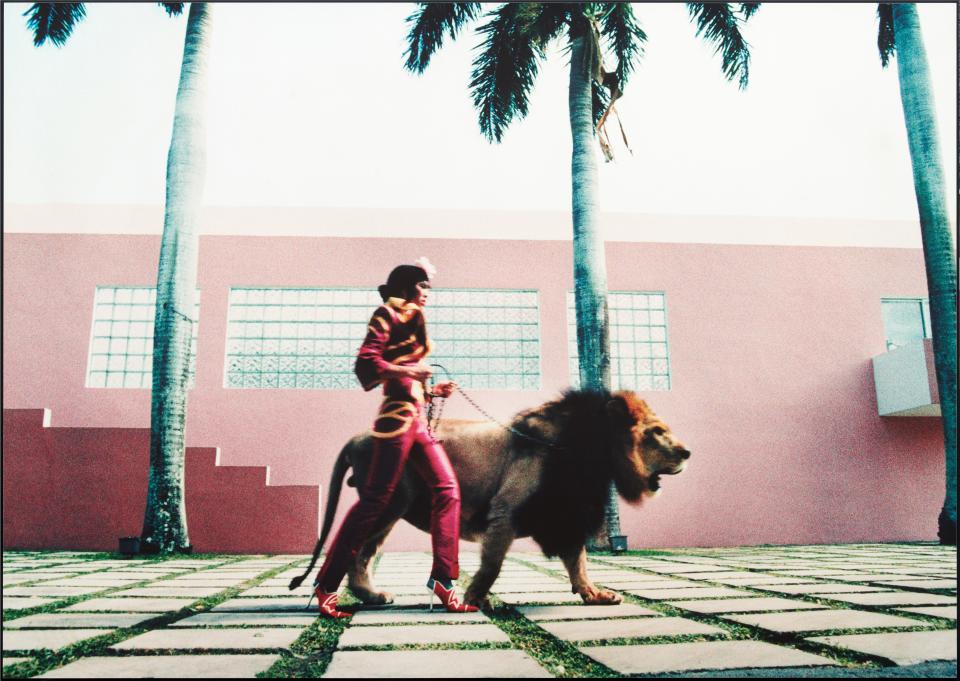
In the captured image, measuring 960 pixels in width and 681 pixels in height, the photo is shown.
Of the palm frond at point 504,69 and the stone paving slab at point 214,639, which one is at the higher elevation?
the palm frond at point 504,69

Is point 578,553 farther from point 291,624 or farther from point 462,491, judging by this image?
point 291,624

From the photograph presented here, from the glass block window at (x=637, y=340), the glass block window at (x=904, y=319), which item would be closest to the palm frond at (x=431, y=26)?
the glass block window at (x=637, y=340)

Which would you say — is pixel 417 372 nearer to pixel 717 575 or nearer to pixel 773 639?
pixel 773 639

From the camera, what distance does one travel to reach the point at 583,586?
3.09 meters

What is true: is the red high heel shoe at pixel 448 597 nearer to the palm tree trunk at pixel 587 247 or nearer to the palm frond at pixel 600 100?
the palm tree trunk at pixel 587 247

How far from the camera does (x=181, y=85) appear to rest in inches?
306

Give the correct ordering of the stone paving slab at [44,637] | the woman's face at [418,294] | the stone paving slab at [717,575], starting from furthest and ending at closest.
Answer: the stone paving slab at [717,575], the woman's face at [418,294], the stone paving slab at [44,637]

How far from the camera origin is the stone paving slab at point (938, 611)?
8.35 feet

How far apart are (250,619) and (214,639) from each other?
45 centimetres

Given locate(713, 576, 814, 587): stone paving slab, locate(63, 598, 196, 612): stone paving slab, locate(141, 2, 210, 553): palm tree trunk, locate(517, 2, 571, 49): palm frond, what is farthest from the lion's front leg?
locate(517, 2, 571, 49): palm frond

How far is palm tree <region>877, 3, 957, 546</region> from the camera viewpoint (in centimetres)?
813

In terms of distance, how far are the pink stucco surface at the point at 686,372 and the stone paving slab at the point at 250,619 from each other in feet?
25.6

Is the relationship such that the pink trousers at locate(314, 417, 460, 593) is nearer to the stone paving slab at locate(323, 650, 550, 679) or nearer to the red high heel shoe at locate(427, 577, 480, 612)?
the red high heel shoe at locate(427, 577, 480, 612)

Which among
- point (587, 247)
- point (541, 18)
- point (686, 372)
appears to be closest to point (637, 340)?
point (686, 372)
